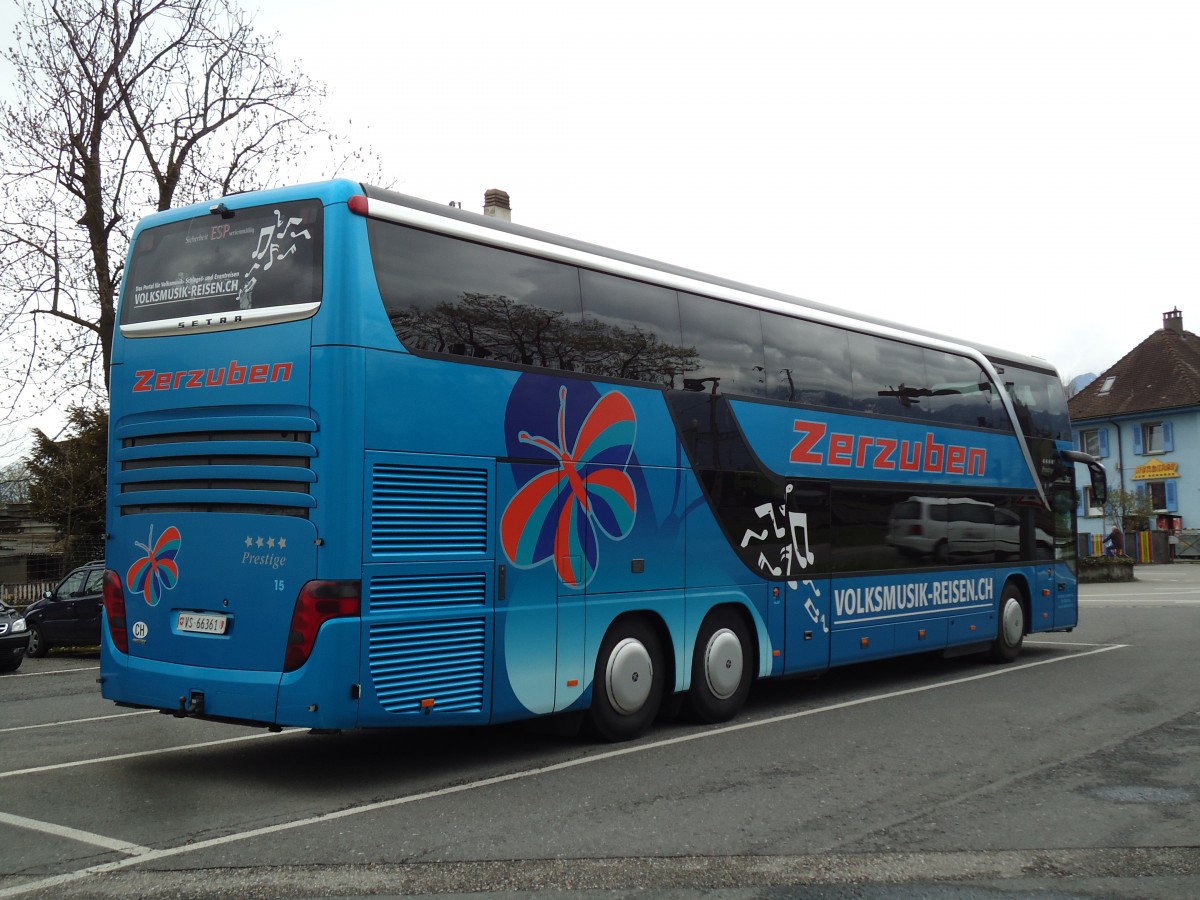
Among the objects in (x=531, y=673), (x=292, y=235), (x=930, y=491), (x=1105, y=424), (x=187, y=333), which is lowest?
(x=531, y=673)

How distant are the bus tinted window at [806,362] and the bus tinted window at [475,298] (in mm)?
2834

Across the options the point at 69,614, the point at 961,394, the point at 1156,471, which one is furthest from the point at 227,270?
the point at 1156,471

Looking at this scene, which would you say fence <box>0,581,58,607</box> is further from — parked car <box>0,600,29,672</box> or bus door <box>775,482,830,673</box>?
bus door <box>775,482,830,673</box>

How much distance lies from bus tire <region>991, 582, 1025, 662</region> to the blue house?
43.4 meters

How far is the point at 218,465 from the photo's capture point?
27.2 ft

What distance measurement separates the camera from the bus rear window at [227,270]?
8.11m

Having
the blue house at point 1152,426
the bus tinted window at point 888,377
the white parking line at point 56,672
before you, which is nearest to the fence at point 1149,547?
the blue house at point 1152,426

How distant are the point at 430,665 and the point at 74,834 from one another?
2.42 meters

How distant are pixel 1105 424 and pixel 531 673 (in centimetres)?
6181

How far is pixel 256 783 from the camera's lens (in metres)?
8.26

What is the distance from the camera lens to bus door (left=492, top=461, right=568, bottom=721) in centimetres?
877

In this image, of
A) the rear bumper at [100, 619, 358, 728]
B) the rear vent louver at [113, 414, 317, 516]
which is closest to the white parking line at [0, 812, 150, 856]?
the rear bumper at [100, 619, 358, 728]

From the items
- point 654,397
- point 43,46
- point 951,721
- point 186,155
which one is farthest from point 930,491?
point 43,46

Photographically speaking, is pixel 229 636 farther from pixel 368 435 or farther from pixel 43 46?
pixel 43 46
